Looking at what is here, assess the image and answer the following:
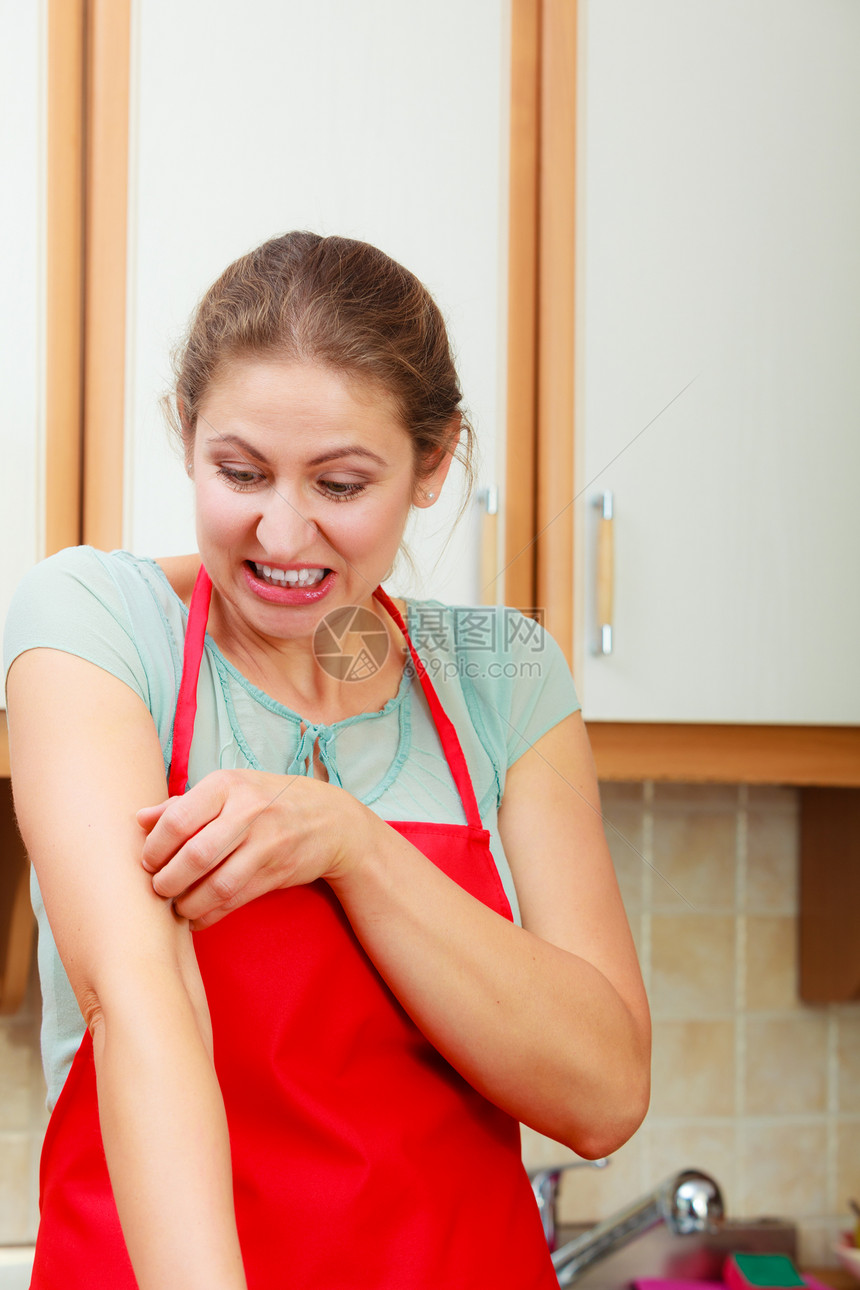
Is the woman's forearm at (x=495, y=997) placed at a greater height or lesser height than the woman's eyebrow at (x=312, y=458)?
lesser

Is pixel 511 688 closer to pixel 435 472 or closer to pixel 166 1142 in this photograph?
pixel 435 472

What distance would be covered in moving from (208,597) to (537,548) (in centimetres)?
46

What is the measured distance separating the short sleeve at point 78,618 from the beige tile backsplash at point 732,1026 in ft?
2.79

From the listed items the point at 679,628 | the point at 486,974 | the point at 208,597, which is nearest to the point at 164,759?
the point at 208,597

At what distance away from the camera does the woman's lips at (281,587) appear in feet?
2.31

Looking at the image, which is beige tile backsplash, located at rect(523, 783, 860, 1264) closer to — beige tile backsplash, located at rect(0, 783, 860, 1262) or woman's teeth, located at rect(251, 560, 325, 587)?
beige tile backsplash, located at rect(0, 783, 860, 1262)

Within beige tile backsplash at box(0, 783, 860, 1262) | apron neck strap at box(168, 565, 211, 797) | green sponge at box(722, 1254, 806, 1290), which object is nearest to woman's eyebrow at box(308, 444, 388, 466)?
apron neck strap at box(168, 565, 211, 797)

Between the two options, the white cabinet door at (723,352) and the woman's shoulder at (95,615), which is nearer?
the woman's shoulder at (95,615)

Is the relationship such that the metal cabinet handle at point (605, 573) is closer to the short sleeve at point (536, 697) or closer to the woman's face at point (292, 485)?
the short sleeve at point (536, 697)

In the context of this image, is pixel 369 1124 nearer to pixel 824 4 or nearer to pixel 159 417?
pixel 159 417

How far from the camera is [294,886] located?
67 centimetres

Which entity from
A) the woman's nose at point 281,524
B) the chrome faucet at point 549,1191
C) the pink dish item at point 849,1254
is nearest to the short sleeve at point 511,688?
the woman's nose at point 281,524

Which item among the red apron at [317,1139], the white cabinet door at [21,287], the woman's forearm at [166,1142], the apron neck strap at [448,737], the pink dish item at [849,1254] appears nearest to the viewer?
the woman's forearm at [166,1142]

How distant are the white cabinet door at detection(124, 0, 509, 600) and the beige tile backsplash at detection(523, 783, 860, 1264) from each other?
1.80 feet
